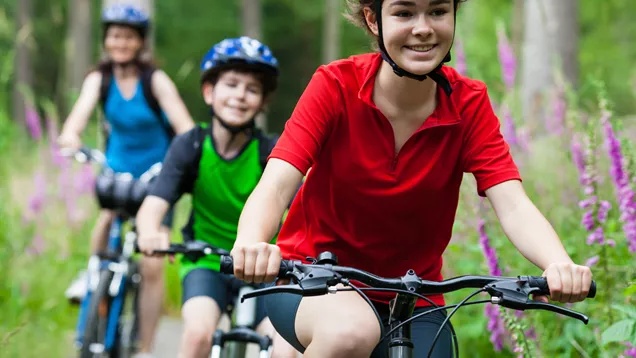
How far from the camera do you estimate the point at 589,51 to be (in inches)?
947

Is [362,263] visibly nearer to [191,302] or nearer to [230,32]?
[191,302]

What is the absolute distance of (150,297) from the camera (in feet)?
21.0

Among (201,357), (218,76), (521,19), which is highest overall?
(521,19)

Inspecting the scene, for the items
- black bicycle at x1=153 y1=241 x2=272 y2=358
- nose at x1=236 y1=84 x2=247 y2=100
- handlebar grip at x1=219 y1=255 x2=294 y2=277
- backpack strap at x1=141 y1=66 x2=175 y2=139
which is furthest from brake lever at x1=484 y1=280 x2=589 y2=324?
backpack strap at x1=141 y1=66 x2=175 y2=139

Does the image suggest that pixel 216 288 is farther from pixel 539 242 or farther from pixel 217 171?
pixel 539 242

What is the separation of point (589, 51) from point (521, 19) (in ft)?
16.7

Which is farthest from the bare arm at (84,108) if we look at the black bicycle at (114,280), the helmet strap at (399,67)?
the helmet strap at (399,67)

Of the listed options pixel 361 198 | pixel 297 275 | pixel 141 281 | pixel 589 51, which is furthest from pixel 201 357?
pixel 589 51

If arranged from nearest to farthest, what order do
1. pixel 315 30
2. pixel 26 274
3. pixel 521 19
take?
1. pixel 26 274
2. pixel 521 19
3. pixel 315 30

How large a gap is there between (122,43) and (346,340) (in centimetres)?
474

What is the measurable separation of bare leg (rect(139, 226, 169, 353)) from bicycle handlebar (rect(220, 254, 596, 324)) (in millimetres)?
3953

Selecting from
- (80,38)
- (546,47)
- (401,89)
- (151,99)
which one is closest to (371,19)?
(401,89)

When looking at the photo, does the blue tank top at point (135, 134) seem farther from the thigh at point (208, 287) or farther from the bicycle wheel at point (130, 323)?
the thigh at point (208, 287)

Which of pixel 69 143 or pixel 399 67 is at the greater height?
pixel 69 143
